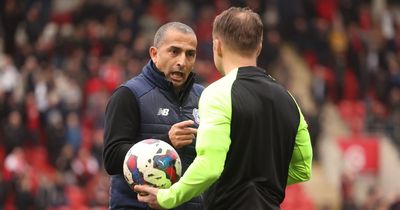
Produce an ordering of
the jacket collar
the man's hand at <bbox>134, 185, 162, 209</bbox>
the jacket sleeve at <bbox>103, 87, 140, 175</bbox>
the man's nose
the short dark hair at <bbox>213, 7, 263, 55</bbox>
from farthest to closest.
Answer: the jacket collar → the man's nose → the jacket sleeve at <bbox>103, 87, 140, 175</bbox> → the man's hand at <bbox>134, 185, 162, 209</bbox> → the short dark hair at <bbox>213, 7, 263, 55</bbox>

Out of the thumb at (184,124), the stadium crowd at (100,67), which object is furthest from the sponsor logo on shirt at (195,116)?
the stadium crowd at (100,67)

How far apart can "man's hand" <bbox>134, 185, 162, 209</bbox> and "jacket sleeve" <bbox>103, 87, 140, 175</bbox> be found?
407mm

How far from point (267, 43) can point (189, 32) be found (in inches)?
576

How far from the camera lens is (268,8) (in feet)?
75.0

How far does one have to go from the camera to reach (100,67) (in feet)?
64.3

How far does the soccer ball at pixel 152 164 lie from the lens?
5.89m

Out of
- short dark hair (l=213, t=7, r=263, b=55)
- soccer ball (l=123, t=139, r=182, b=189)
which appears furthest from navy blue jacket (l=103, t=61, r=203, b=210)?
short dark hair (l=213, t=7, r=263, b=55)

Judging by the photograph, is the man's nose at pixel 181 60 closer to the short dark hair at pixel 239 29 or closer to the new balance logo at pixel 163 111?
the new balance logo at pixel 163 111

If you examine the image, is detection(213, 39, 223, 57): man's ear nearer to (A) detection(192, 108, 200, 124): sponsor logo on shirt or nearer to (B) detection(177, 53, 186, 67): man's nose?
(B) detection(177, 53, 186, 67): man's nose

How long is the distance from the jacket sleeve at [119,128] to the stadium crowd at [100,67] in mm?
8277

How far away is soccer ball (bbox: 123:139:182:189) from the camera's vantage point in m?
5.89

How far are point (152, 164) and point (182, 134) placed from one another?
0.32 m

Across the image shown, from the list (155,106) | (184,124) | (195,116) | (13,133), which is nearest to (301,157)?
(184,124)

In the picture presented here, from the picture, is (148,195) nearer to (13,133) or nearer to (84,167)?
(84,167)
